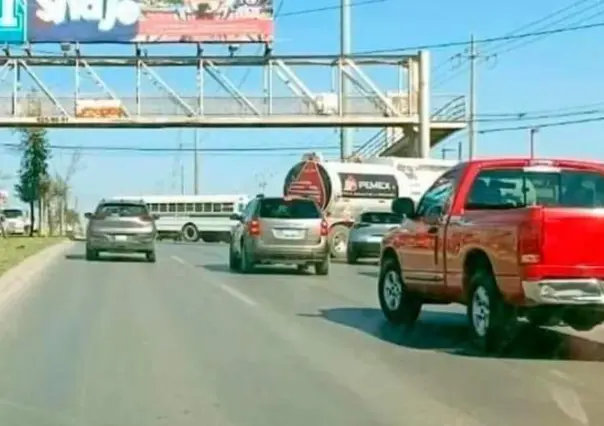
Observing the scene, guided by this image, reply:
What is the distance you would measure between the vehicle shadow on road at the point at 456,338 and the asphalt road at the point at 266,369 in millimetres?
34

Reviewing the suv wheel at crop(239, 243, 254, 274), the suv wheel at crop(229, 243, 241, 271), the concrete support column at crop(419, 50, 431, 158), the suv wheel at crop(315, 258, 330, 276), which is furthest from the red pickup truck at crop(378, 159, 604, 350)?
the concrete support column at crop(419, 50, 431, 158)

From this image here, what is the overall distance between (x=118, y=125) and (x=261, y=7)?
7.47m

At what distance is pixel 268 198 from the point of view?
1101 inches

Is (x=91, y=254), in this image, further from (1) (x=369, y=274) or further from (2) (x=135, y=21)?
(2) (x=135, y=21)

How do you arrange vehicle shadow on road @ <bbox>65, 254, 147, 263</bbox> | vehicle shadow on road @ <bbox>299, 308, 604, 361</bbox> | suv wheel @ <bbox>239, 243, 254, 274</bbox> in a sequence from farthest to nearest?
1. vehicle shadow on road @ <bbox>65, 254, 147, 263</bbox>
2. suv wheel @ <bbox>239, 243, 254, 274</bbox>
3. vehicle shadow on road @ <bbox>299, 308, 604, 361</bbox>

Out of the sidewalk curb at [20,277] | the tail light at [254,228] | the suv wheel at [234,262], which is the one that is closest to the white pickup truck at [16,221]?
the sidewalk curb at [20,277]

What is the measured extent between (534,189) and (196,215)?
5720 cm

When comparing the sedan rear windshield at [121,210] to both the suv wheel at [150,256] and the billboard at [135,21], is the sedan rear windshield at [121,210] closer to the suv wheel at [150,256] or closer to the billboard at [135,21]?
the suv wheel at [150,256]

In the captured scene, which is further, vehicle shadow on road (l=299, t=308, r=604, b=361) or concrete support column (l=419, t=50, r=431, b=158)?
concrete support column (l=419, t=50, r=431, b=158)

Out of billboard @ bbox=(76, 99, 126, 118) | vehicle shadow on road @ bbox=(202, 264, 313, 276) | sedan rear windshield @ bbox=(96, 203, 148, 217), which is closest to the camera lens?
vehicle shadow on road @ bbox=(202, 264, 313, 276)

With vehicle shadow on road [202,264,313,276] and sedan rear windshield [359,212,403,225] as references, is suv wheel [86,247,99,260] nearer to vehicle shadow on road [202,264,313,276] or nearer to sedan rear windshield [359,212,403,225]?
vehicle shadow on road [202,264,313,276]

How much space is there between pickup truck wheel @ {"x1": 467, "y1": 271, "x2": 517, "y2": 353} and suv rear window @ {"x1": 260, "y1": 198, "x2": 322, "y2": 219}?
14.2 m

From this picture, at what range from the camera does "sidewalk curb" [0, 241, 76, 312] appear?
64.3 ft

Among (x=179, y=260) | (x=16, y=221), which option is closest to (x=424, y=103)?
(x=179, y=260)
